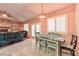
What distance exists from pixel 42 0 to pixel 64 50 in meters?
1.31

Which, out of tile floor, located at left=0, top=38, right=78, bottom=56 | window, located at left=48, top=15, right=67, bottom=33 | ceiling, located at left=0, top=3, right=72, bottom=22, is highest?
ceiling, located at left=0, top=3, right=72, bottom=22

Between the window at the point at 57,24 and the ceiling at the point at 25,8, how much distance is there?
239 millimetres

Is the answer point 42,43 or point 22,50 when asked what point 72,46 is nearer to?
point 42,43

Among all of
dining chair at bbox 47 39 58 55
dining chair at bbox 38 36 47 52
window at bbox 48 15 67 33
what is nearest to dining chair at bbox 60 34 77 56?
dining chair at bbox 47 39 58 55

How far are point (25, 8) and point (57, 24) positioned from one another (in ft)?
2.88

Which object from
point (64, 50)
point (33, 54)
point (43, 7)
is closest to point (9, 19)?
point (43, 7)

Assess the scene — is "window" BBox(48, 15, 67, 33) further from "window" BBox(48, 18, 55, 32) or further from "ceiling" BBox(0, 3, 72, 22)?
"ceiling" BBox(0, 3, 72, 22)

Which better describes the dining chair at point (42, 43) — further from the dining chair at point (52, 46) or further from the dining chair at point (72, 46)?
the dining chair at point (72, 46)

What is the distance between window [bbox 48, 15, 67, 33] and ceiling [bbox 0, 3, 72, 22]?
24cm

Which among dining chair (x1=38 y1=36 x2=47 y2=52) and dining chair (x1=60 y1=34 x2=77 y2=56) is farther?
dining chair (x1=38 y1=36 x2=47 y2=52)

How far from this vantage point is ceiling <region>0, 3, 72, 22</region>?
2.49 m

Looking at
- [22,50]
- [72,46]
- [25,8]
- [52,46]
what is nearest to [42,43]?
[52,46]

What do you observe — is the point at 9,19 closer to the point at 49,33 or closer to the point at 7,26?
the point at 7,26

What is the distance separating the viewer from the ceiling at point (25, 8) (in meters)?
2.49
